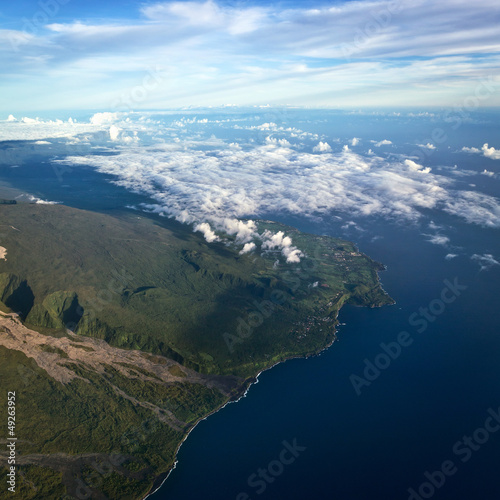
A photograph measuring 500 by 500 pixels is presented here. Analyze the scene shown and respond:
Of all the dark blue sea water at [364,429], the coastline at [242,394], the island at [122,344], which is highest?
the island at [122,344]

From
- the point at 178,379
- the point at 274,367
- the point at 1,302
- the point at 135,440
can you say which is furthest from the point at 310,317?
the point at 1,302

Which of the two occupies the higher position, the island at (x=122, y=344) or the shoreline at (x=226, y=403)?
the island at (x=122, y=344)

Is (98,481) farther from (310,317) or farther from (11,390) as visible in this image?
(310,317)

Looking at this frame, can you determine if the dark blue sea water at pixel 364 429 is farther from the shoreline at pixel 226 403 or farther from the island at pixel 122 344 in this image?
the island at pixel 122 344

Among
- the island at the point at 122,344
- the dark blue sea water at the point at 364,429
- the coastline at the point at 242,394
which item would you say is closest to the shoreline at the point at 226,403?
the coastline at the point at 242,394

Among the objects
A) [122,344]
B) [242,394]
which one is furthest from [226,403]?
[122,344]

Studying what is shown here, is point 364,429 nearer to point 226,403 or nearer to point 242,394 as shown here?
point 242,394

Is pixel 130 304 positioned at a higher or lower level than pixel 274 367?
higher

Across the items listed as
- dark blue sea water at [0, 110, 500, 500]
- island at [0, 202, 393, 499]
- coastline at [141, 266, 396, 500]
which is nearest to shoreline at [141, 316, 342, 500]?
coastline at [141, 266, 396, 500]
